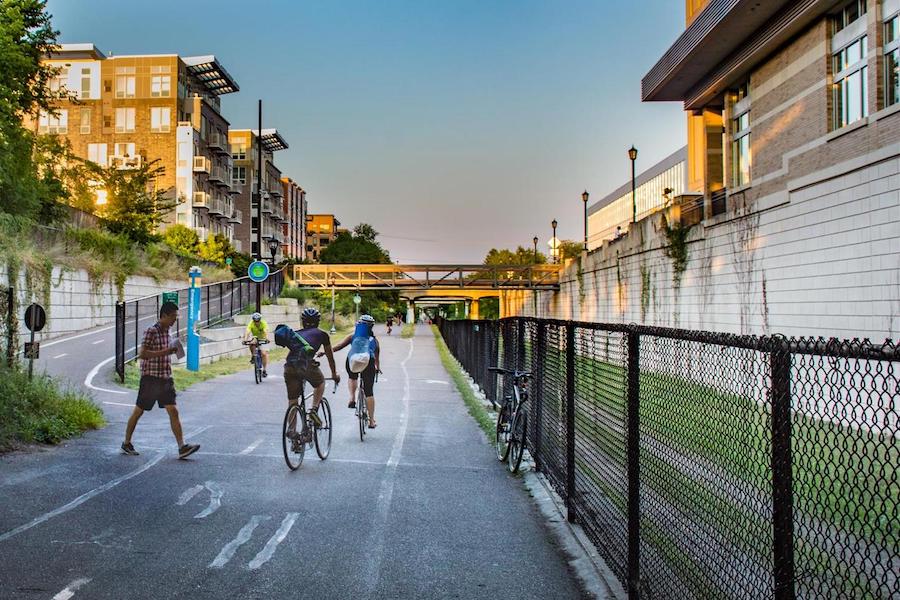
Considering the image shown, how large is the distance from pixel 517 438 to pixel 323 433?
2.52 metres

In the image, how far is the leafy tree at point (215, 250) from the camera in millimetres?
54781

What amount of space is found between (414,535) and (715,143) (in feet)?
84.2

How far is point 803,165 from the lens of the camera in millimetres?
19141

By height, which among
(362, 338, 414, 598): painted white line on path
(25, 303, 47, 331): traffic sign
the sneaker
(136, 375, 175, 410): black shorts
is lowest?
(362, 338, 414, 598): painted white line on path

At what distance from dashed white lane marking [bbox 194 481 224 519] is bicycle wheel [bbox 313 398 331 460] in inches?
62.6

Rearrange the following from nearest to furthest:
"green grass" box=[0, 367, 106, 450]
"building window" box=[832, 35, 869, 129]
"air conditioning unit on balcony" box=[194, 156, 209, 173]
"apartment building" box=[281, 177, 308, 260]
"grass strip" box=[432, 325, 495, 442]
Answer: "green grass" box=[0, 367, 106, 450]
"grass strip" box=[432, 325, 495, 442]
"building window" box=[832, 35, 869, 129]
"air conditioning unit on balcony" box=[194, 156, 209, 173]
"apartment building" box=[281, 177, 308, 260]

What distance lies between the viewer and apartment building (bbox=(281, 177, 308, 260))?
114 m

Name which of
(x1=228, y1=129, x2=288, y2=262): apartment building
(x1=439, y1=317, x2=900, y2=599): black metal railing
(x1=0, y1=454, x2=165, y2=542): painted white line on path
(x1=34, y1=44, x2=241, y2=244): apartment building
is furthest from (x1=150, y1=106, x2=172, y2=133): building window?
(x1=439, y1=317, x2=900, y2=599): black metal railing

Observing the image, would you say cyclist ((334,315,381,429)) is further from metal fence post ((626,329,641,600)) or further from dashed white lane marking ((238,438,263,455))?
metal fence post ((626,329,641,600))

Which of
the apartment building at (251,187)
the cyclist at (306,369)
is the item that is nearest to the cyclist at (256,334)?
the cyclist at (306,369)

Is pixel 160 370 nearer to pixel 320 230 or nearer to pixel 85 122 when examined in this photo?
pixel 85 122

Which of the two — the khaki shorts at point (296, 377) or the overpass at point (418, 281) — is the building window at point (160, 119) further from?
the khaki shorts at point (296, 377)

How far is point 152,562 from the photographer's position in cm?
579

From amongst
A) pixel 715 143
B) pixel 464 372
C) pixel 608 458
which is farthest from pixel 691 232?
pixel 608 458
